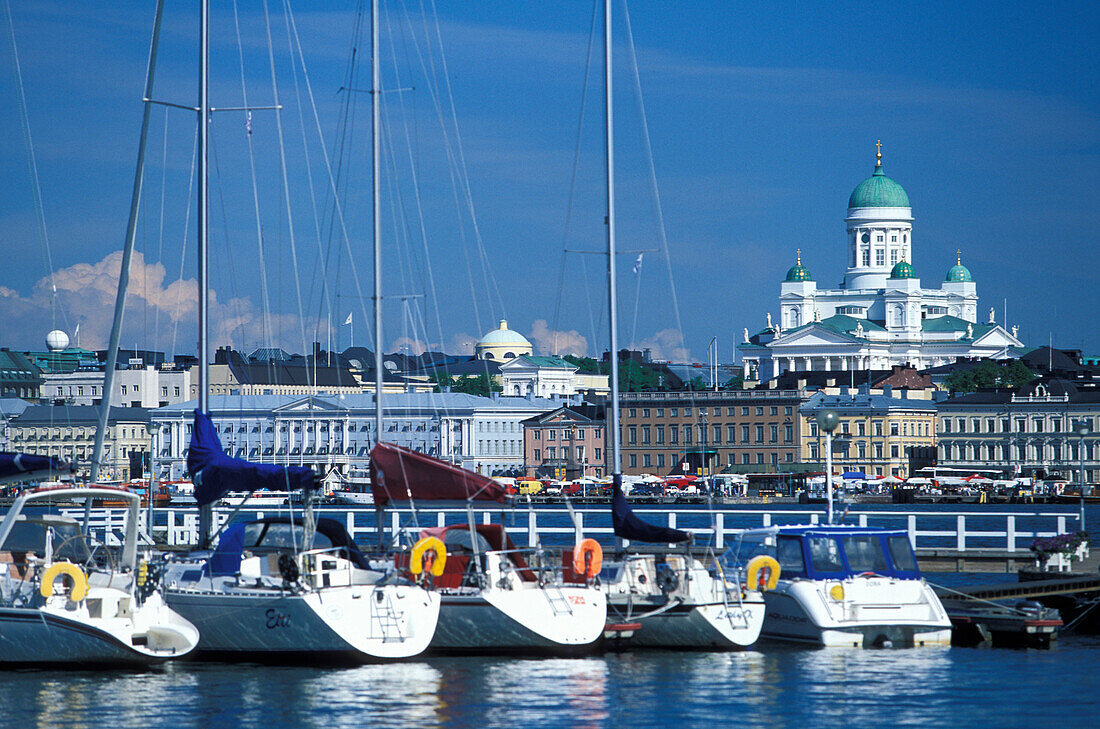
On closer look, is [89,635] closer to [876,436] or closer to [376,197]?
[376,197]

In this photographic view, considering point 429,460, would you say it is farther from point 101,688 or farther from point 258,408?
point 258,408

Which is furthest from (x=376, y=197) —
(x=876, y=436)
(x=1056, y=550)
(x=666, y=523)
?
(x=876, y=436)

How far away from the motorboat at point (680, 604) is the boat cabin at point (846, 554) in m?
1.22

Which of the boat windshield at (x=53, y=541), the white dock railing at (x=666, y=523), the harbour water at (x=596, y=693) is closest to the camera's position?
the harbour water at (x=596, y=693)

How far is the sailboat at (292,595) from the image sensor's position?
26.4 metres

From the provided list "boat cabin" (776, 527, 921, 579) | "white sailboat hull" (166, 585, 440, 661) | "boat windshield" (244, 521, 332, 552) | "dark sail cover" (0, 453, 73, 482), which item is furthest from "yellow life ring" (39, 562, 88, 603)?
"boat cabin" (776, 527, 921, 579)

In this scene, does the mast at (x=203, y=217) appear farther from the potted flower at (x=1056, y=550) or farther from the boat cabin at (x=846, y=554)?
the potted flower at (x=1056, y=550)

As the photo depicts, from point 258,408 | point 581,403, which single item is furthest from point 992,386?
point 258,408

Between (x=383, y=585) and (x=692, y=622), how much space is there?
4.90 meters

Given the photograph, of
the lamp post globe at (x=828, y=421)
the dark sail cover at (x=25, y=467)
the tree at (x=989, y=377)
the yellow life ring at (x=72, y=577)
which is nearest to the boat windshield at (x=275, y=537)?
the dark sail cover at (x=25, y=467)

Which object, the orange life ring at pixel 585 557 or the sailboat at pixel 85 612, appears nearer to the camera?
the sailboat at pixel 85 612

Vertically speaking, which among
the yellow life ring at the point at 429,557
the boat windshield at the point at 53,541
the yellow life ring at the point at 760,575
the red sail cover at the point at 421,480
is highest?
the red sail cover at the point at 421,480

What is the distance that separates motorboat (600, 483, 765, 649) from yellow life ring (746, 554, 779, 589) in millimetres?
277

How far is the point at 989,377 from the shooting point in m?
179
